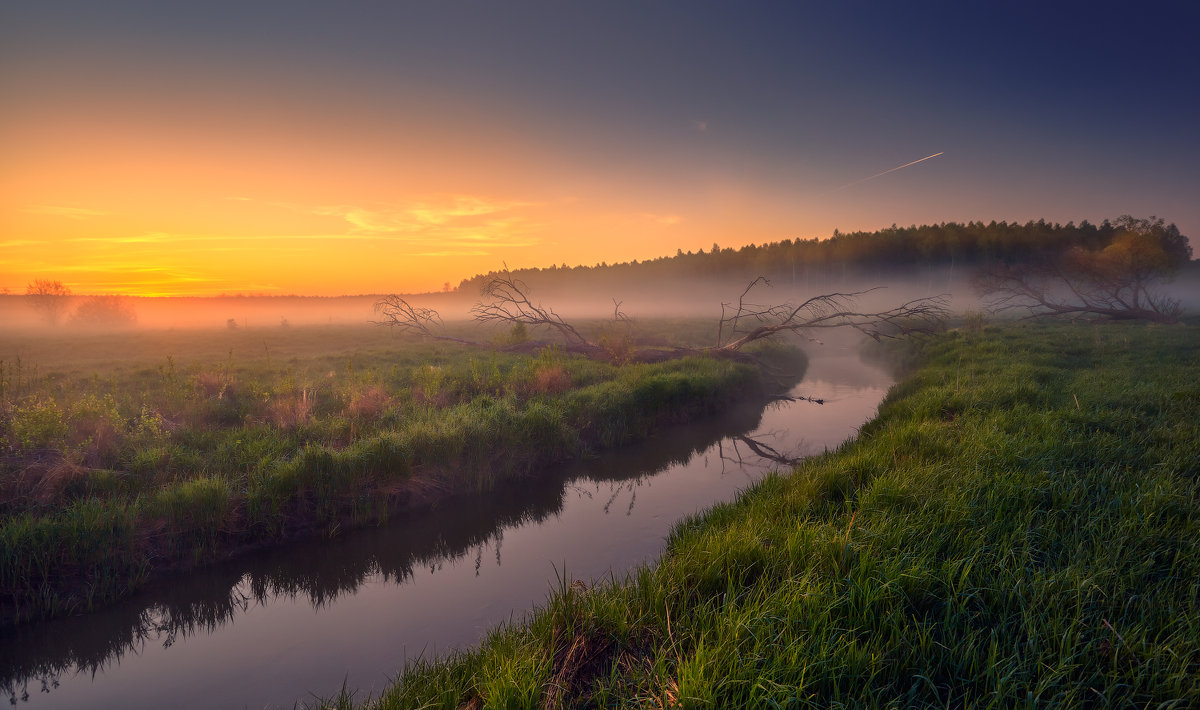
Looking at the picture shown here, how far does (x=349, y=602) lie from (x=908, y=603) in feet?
19.9

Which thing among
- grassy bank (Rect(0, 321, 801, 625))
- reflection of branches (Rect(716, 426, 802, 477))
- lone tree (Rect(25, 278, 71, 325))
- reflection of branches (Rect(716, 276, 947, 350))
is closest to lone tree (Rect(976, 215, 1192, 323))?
reflection of branches (Rect(716, 276, 947, 350))

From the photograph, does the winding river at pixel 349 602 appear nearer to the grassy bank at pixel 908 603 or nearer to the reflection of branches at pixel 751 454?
the reflection of branches at pixel 751 454

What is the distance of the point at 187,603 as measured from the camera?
18.4 ft

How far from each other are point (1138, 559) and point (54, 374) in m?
25.9

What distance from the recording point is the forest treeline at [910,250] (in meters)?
57.0

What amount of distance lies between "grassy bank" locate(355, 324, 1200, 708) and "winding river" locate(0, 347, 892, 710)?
1342 millimetres

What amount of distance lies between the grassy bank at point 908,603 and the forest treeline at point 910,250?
5872 centimetres

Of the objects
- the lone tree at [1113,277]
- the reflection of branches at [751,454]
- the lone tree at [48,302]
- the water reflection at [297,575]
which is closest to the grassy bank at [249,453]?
the water reflection at [297,575]

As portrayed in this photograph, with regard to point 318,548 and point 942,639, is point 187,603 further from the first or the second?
point 942,639

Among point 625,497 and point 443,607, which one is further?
point 625,497

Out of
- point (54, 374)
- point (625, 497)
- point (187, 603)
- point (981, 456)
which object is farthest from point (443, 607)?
point (54, 374)

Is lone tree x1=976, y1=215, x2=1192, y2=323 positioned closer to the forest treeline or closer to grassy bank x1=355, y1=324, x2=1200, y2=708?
the forest treeline

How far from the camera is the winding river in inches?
173

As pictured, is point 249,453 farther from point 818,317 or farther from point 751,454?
point 818,317
